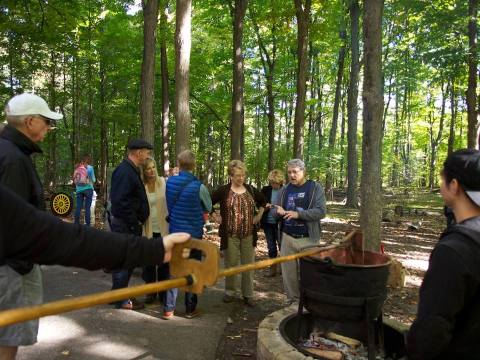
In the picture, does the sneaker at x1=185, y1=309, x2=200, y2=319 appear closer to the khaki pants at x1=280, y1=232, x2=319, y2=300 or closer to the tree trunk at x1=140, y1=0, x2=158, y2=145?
the khaki pants at x1=280, y1=232, x2=319, y2=300

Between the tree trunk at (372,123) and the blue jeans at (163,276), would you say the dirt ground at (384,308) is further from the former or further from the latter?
the blue jeans at (163,276)

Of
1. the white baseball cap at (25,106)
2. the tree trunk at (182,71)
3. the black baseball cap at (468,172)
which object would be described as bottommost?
the black baseball cap at (468,172)

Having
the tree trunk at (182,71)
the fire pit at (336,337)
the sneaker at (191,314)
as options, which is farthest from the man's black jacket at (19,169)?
the tree trunk at (182,71)

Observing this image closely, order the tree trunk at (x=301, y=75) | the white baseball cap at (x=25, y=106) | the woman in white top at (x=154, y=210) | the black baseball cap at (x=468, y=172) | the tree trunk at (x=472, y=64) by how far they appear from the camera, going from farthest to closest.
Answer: the tree trunk at (x=472, y=64)
the tree trunk at (x=301, y=75)
the woman in white top at (x=154, y=210)
the white baseball cap at (x=25, y=106)
the black baseball cap at (x=468, y=172)

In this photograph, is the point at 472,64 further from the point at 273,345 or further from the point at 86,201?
the point at 273,345

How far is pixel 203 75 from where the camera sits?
19.5 m

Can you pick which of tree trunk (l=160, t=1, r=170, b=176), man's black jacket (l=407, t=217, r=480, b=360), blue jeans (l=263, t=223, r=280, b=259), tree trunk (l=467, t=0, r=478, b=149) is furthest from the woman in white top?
tree trunk (l=467, t=0, r=478, b=149)

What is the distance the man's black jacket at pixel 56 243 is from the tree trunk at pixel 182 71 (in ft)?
20.4

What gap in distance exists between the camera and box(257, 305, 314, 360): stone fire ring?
3.46 metres

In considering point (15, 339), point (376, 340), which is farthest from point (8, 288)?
point (376, 340)

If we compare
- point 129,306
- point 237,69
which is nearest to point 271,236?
point 129,306

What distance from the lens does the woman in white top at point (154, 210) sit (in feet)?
19.7

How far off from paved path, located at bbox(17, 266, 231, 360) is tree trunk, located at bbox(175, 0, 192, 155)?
10.8 feet

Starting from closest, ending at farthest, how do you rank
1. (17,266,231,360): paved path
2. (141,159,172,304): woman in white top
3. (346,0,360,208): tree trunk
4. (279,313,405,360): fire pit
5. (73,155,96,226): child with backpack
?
(279,313,405,360): fire pit < (17,266,231,360): paved path < (141,159,172,304): woman in white top < (73,155,96,226): child with backpack < (346,0,360,208): tree trunk
